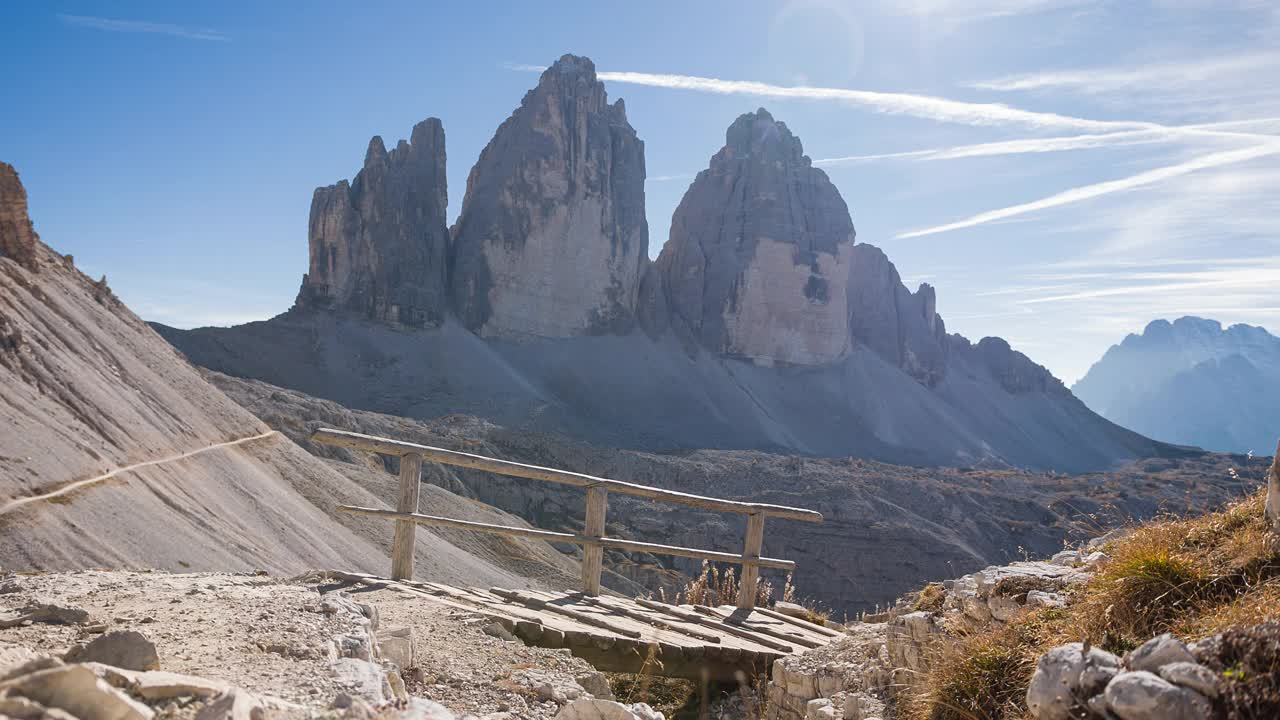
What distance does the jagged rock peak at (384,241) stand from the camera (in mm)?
71688

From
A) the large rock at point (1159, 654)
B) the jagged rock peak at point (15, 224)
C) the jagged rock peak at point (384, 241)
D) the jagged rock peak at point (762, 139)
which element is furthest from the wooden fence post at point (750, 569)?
the jagged rock peak at point (762, 139)

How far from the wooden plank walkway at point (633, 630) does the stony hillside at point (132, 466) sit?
365 inches

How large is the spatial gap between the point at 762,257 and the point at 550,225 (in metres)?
22.4

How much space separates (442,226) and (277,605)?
75.6m

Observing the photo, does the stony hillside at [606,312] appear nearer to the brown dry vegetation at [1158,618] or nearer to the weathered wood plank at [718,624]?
the weathered wood plank at [718,624]

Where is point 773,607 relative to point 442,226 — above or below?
below

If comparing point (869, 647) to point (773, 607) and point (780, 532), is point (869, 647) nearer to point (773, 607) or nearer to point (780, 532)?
point (773, 607)

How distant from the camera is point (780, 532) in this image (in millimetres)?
38406

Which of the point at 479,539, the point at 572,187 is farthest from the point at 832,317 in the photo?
the point at 479,539

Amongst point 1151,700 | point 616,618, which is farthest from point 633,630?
point 1151,700

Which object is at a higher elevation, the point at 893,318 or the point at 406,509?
the point at 893,318

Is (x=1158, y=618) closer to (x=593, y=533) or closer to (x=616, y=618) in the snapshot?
(x=616, y=618)

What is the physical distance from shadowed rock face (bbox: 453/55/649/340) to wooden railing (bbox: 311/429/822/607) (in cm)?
6713

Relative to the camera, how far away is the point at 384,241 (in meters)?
72.8
